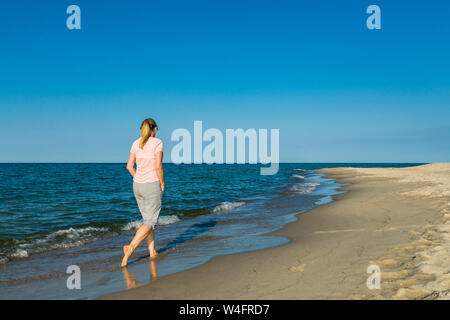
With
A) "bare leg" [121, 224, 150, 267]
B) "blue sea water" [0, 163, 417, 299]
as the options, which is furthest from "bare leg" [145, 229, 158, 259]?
"bare leg" [121, 224, 150, 267]

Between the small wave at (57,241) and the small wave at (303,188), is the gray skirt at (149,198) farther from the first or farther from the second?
the small wave at (303,188)

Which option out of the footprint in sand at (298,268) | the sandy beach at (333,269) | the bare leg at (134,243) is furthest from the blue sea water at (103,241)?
the footprint in sand at (298,268)

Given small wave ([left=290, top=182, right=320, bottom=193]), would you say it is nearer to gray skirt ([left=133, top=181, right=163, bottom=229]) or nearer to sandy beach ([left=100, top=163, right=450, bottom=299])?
sandy beach ([left=100, top=163, right=450, bottom=299])

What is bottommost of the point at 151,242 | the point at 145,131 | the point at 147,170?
the point at 151,242

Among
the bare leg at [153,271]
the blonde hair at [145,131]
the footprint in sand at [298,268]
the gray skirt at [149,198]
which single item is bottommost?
the bare leg at [153,271]

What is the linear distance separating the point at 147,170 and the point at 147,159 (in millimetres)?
204

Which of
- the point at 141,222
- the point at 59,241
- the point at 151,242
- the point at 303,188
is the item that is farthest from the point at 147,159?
the point at 303,188

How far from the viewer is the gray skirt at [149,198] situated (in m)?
5.52

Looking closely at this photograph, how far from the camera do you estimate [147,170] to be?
5.47 m

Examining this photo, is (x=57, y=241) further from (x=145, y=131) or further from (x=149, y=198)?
(x=145, y=131)
